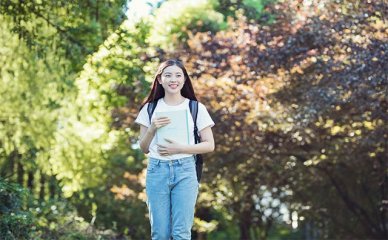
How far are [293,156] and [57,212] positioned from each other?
6.12 m

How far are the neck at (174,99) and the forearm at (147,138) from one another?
0.96ft

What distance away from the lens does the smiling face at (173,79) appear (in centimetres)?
530

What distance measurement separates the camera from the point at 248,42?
13.3m

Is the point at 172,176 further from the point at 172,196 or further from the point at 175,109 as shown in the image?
the point at 175,109

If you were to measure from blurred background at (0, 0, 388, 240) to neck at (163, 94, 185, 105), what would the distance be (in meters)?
2.05

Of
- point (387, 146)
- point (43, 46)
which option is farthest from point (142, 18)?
point (387, 146)

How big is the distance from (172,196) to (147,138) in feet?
1.40

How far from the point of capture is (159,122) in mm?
5145

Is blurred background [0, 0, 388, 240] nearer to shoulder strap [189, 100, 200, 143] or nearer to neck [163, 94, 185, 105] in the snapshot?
neck [163, 94, 185, 105]

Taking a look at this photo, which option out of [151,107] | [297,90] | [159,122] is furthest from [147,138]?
[297,90]

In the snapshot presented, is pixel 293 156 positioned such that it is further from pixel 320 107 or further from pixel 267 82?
pixel 320 107

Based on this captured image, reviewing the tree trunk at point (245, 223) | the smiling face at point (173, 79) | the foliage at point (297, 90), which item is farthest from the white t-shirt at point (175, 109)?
the tree trunk at point (245, 223)

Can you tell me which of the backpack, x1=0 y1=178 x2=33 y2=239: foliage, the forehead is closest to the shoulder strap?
the backpack

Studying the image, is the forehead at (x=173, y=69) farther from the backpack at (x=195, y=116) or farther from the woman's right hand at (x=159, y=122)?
Result: the woman's right hand at (x=159, y=122)
